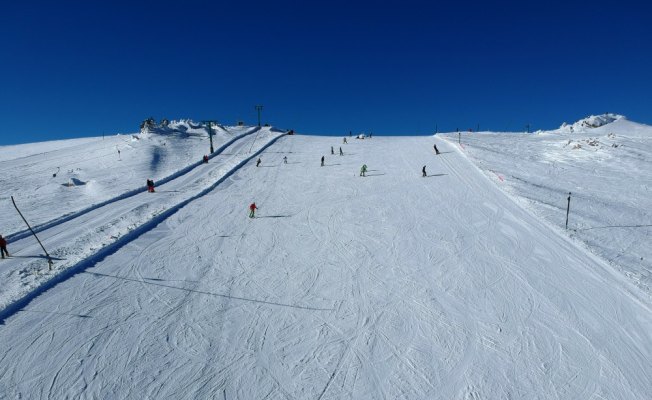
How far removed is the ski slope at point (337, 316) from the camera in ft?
32.1

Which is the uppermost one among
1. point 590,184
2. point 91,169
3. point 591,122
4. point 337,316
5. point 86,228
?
point 591,122

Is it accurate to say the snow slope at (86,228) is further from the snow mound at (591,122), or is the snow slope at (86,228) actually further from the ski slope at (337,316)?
the snow mound at (591,122)

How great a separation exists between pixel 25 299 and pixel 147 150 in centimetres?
3307

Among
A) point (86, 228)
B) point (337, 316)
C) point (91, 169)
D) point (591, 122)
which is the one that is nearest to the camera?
point (337, 316)

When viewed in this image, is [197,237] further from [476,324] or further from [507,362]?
[507,362]

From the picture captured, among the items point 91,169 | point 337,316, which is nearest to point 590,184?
point 337,316

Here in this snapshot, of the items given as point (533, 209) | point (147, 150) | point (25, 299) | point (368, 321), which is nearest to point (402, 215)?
point (533, 209)

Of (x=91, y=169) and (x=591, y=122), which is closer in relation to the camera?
(x=91, y=169)

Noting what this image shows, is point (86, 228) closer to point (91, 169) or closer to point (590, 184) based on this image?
point (91, 169)

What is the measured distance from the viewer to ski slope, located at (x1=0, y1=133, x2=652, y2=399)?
32.1 feet

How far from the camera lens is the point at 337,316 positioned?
1243cm

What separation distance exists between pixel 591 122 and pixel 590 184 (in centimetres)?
4068

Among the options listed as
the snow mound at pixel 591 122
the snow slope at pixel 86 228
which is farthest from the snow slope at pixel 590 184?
the snow slope at pixel 86 228

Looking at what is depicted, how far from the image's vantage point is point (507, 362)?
1070cm
